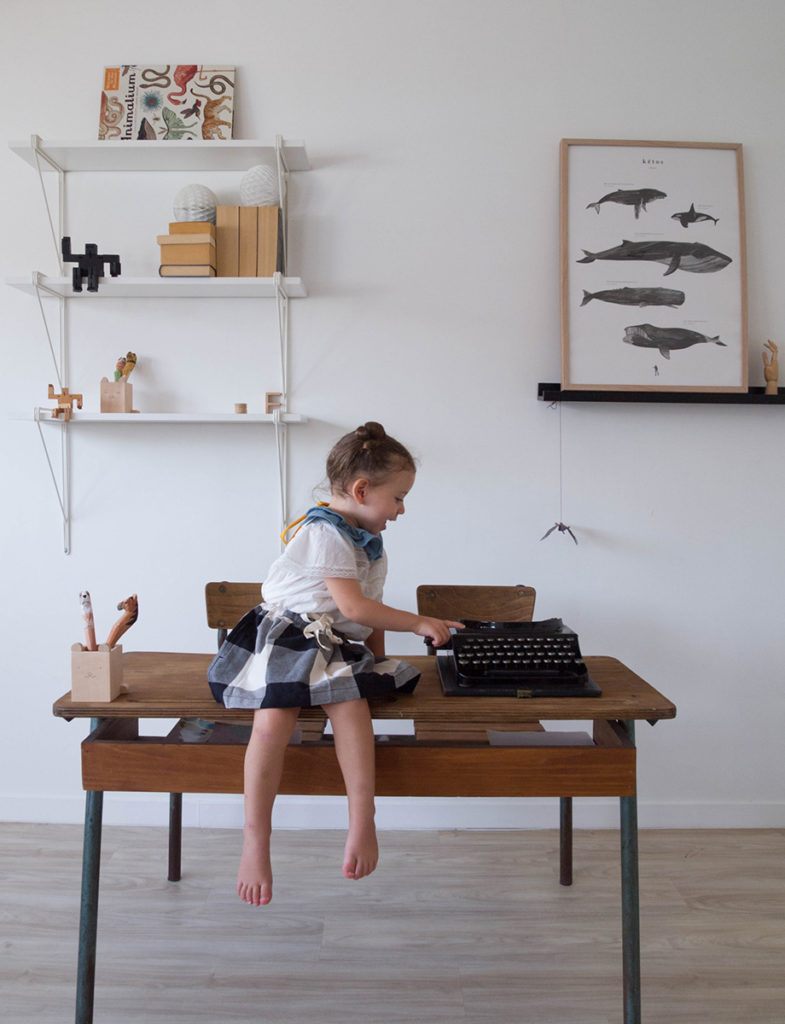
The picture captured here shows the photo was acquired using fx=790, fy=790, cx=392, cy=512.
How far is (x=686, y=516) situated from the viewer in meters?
2.81

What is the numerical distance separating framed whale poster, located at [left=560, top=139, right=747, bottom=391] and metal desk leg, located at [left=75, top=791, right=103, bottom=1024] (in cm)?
194

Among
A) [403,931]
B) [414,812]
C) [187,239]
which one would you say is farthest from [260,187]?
[403,931]

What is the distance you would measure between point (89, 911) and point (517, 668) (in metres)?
1.07

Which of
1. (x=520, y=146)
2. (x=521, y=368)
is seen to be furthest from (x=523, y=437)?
(x=520, y=146)

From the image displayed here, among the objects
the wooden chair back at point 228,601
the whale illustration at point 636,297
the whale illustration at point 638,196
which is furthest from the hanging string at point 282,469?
the whale illustration at point 638,196

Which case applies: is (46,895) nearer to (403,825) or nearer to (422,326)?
(403,825)

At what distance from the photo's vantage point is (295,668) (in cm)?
169

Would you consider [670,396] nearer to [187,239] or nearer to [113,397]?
[187,239]

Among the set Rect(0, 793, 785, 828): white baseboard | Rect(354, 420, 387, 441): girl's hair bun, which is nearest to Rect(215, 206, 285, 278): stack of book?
Rect(354, 420, 387, 441): girl's hair bun

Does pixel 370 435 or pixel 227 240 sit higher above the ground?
pixel 227 240

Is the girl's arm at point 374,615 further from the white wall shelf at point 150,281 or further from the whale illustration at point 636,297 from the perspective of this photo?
the whale illustration at point 636,297

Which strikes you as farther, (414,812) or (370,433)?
(414,812)

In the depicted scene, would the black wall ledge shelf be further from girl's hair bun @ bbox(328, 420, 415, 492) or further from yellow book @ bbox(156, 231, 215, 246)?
yellow book @ bbox(156, 231, 215, 246)

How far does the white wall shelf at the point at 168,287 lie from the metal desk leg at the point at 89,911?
1590 mm
